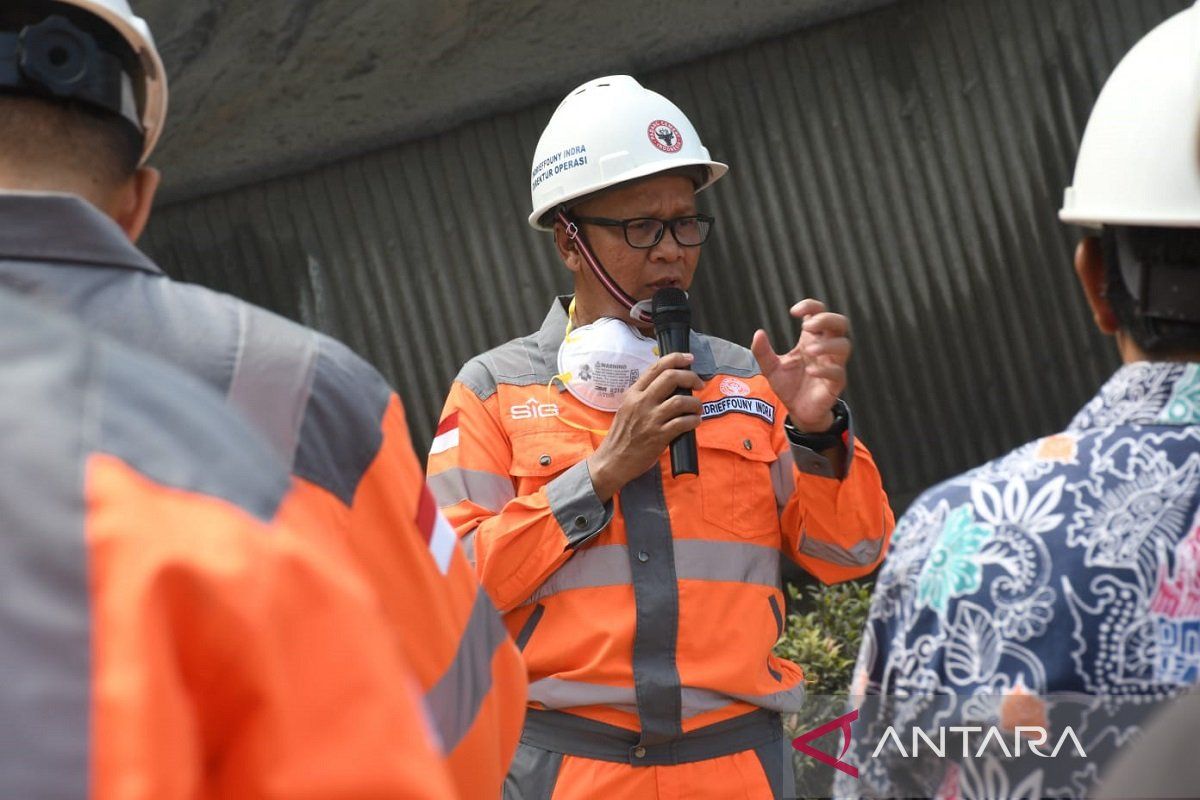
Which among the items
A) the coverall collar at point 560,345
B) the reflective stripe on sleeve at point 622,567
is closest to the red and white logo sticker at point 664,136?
the coverall collar at point 560,345

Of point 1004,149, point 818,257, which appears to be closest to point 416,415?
point 818,257

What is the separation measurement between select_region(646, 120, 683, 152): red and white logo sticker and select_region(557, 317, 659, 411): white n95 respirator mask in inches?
16.5

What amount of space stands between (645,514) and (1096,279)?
1529 mm

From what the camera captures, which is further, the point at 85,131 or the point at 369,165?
the point at 369,165

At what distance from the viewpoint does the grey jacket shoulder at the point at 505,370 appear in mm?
3365

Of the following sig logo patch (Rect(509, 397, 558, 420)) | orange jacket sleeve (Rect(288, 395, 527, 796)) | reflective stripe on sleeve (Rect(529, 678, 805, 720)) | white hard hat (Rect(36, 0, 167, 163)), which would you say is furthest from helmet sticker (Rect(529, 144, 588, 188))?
orange jacket sleeve (Rect(288, 395, 527, 796))

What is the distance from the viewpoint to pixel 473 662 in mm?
1716

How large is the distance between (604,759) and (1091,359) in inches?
125

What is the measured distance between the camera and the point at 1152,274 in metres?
1.68

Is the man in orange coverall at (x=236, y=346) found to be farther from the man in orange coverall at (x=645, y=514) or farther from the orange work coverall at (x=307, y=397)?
the man in orange coverall at (x=645, y=514)

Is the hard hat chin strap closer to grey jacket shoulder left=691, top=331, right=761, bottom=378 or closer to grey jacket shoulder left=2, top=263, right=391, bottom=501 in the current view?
grey jacket shoulder left=691, top=331, right=761, bottom=378

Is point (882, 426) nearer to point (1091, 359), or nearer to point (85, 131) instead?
point (1091, 359)

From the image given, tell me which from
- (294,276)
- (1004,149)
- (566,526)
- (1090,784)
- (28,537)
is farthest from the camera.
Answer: (294,276)

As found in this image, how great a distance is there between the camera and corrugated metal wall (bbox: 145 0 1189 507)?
5574 millimetres
